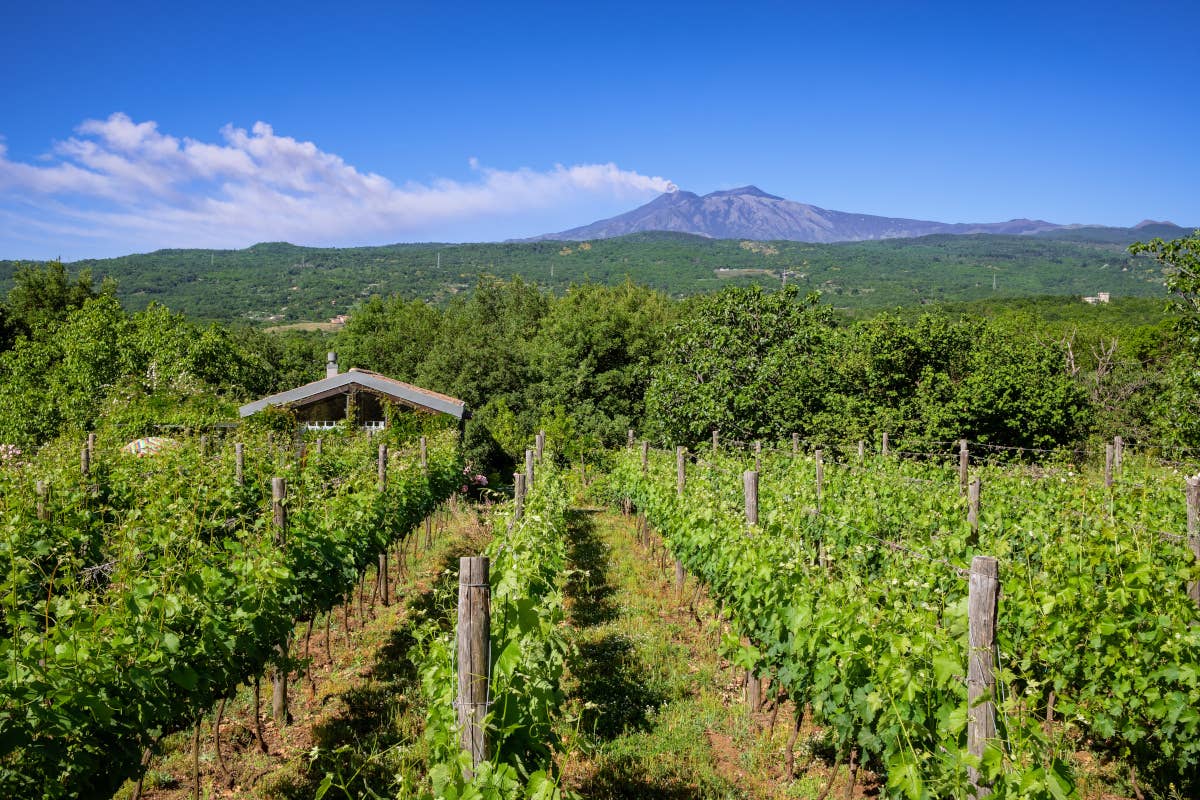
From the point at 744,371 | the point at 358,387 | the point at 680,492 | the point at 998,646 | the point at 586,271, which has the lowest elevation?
the point at 680,492

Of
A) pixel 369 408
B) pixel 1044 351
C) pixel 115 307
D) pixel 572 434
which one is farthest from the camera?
pixel 115 307

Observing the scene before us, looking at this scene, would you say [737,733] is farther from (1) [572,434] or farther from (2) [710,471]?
(1) [572,434]

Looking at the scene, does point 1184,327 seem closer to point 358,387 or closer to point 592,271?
point 358,387

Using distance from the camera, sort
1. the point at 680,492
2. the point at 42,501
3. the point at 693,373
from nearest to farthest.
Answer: the point at 42,501 < the point at 680,492 < the point at 693,373

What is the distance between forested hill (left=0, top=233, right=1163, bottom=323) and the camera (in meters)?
89.8

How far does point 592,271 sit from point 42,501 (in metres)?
107

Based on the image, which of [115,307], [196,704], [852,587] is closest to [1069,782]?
[852,587]

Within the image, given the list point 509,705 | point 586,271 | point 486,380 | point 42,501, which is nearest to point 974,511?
point 509,705

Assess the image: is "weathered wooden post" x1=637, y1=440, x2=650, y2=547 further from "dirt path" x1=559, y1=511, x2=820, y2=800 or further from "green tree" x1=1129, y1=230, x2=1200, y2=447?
"green tree" x1=1129, y1=230, x2=1200, y2=447

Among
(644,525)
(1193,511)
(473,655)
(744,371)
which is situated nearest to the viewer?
(473,655)

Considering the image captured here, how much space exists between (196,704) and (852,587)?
3.78m

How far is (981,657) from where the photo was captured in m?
2.81

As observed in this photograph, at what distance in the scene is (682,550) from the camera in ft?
26.0

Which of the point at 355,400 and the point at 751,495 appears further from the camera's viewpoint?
the point at 355,400
